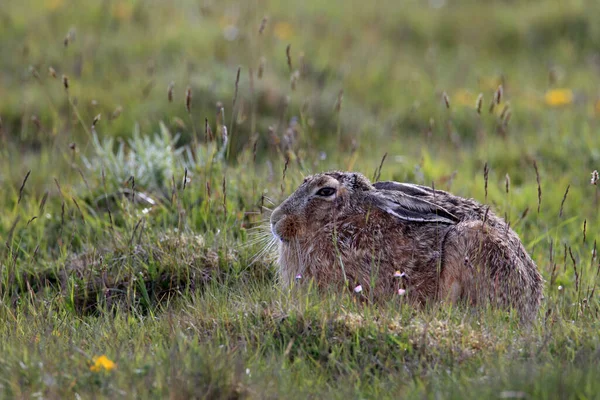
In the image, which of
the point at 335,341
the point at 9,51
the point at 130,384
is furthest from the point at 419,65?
the point at 130,384

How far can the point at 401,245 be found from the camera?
17.9ft

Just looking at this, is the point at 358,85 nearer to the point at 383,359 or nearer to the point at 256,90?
the point at 256,90

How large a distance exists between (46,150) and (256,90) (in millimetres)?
2511

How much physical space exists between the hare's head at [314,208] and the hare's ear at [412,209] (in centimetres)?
19

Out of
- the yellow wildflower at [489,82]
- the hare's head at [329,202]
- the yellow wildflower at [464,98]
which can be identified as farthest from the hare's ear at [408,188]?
the yellow wildflower at [489,82]

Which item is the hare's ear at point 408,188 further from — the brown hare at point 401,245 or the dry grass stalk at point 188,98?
the dry grass stalk at point 188,98

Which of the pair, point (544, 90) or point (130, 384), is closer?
point (130, 384)

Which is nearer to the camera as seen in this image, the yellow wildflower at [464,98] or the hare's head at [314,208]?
the hare's head at [314,208]

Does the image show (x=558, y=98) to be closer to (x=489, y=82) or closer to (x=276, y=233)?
(x=489, y=82)

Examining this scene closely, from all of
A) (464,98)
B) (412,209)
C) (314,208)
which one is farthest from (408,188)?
(464,98)

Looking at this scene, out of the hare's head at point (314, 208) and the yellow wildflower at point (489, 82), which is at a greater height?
the hare's head at point (314, 208)

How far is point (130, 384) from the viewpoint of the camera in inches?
160

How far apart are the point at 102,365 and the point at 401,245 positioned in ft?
6.82

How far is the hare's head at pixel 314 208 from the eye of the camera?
5.68 meters
